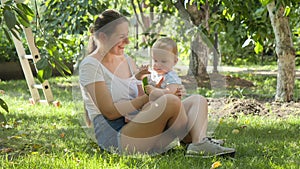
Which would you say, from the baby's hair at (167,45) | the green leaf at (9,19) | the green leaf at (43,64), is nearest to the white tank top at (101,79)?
the baby's hair at (167,45)

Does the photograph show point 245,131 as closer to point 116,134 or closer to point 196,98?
point 196,98

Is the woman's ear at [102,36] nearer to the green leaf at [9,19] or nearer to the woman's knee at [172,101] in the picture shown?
the woman's knee at [172,101]

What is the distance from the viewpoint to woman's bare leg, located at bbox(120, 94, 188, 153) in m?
2.67

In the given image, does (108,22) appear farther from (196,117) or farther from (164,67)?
(196,117)

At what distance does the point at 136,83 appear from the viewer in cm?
284

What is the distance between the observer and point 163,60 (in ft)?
9.06

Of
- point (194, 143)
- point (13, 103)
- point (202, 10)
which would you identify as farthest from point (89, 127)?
point (202, 10)

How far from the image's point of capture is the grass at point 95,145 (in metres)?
2.57

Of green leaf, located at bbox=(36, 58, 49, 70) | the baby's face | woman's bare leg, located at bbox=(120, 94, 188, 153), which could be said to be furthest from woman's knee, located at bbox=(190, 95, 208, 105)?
green leaf, located at bbox=(36, 58, 49, 70)

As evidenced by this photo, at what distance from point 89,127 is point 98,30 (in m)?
0.62

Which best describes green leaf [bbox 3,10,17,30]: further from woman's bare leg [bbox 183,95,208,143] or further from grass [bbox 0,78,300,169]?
woman's bare leg [bbox 183,95,208,143]

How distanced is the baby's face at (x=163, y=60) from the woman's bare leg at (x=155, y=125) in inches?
6.5

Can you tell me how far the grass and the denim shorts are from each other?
73mm

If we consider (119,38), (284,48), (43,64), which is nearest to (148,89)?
(119,38)
